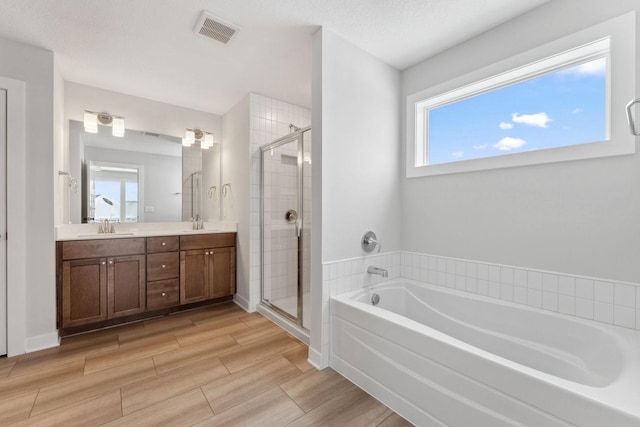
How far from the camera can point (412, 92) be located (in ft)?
8.07

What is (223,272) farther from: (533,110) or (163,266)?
(533,110)

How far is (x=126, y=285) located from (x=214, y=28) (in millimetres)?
2416

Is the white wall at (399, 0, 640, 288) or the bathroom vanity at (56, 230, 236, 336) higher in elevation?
the white wall at (399, 0, 640, 288)

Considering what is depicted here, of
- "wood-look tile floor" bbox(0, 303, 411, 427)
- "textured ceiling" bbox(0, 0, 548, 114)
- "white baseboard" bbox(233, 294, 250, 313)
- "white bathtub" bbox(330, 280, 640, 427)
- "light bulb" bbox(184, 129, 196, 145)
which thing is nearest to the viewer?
"white bathtub" bbox(330, 280, 640, 427)

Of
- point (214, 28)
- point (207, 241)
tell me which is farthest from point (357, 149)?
Result: point (207, 241)

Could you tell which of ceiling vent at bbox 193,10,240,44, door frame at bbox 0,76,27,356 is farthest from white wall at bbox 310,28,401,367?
door frame at bbox 0,76,27,356

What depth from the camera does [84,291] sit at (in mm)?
2428

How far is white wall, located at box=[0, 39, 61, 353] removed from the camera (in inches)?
83.4

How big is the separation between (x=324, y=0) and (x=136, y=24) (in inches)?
52.9

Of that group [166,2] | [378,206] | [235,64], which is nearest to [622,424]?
[378,206]

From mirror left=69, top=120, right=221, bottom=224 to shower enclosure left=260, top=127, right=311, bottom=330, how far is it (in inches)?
37.5

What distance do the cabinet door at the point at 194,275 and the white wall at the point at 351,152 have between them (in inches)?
64.8

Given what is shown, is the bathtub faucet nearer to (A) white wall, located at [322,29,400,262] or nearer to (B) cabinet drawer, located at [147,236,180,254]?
(A) white wall, located at [322,29,400,262]

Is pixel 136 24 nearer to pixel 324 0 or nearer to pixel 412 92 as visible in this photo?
pixel 324 0
